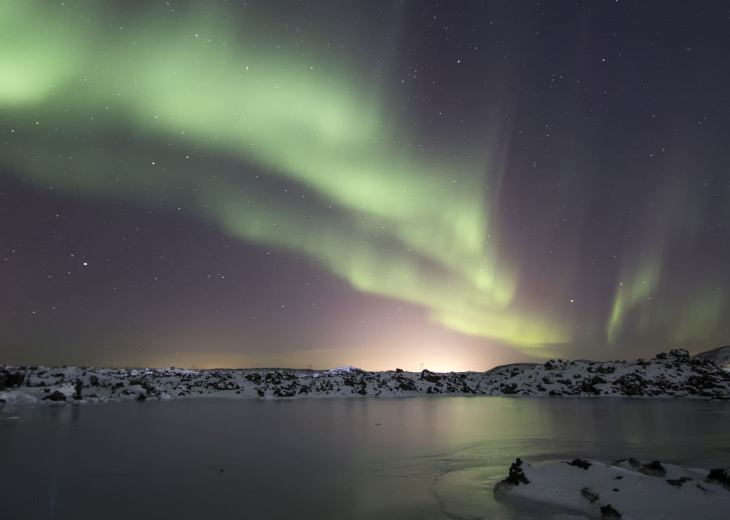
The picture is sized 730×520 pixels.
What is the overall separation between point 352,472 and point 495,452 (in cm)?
620

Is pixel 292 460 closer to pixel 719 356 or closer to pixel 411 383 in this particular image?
pixel 411 383

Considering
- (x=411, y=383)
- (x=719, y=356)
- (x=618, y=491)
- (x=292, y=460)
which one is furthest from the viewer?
(x=719, y=356)

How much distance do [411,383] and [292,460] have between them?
165ft

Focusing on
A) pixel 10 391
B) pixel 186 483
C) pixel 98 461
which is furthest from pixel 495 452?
pixel 10 391

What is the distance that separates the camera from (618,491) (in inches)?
316

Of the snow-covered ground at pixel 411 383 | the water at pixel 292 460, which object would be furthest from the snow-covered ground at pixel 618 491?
the snow-covered ground at pixel 411 383

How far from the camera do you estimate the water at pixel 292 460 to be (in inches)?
315

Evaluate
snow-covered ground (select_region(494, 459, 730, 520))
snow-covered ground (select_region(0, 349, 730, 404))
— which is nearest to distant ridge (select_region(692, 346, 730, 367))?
snow-covered ground (select_region(0, 349, 730, 404))

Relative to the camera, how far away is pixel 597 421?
24328mm

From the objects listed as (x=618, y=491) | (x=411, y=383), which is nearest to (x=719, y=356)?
(x=411, y=383)

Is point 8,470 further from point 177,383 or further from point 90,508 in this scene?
point 177,383

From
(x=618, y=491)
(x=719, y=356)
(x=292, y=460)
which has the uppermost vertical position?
(x=719, y=356)

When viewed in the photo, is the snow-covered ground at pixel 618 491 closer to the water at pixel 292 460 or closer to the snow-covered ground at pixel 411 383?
the water at pixel 292 460

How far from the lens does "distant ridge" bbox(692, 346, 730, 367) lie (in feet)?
383
